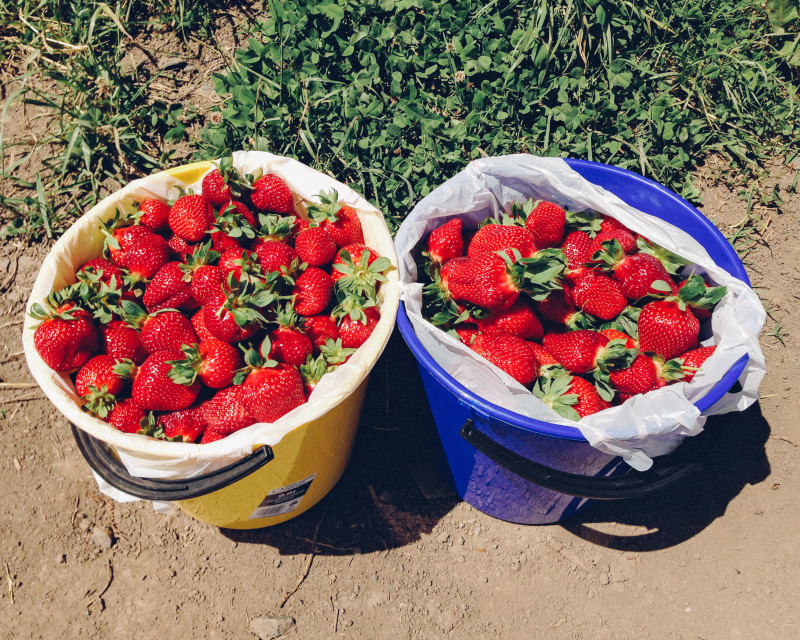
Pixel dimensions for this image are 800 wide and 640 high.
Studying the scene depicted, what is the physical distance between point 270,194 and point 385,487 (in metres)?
1.01

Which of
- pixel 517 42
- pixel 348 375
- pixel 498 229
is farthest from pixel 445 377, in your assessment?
pixel 517 42

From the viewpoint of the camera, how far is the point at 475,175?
1.73 meters

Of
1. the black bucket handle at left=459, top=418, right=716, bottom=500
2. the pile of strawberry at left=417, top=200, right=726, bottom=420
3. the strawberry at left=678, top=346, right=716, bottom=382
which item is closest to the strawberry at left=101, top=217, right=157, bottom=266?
the pile of strawberry at left=417, top=200, right=726, bottom=420

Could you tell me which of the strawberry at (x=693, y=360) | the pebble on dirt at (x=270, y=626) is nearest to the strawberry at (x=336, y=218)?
the strawberry at (x=693, y=360)

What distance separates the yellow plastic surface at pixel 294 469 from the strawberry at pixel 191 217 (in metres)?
0.61

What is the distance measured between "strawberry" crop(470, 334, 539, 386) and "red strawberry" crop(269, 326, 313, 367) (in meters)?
0.43

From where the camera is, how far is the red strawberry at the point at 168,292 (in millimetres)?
1491

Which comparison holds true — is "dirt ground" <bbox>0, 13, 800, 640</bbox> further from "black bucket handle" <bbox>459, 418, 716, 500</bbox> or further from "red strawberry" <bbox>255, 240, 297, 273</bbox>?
"red strawberry" <bbox>255, 240, 297, 273</bbox>

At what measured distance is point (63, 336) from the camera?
53.5 inches

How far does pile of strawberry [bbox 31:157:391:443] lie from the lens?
4.48ft

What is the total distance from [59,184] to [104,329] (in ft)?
3.72

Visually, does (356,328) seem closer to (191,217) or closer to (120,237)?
(191,217)

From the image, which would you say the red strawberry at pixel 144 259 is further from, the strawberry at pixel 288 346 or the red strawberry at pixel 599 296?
the red strawberry at pixel 599 296

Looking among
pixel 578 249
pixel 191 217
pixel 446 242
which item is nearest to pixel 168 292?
pixel 191 217
